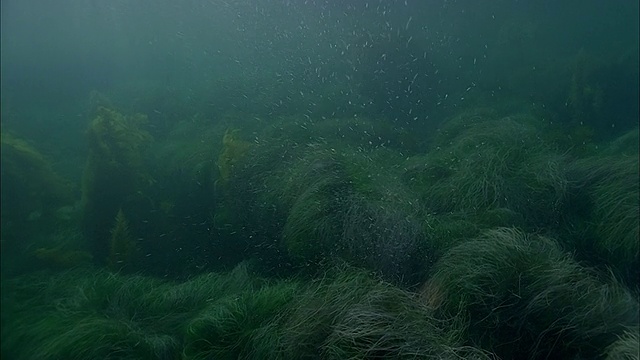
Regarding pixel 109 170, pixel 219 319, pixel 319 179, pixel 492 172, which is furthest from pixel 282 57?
pixel 219 319

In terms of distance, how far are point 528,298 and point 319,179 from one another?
128 centimetres

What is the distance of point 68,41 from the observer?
11.8 feet

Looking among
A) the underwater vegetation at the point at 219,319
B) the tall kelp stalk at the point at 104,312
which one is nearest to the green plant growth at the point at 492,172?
the underwater vegetation at the point at 219,319

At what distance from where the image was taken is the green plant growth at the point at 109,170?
10.9 ft

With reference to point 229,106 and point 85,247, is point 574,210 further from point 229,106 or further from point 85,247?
point 85,247

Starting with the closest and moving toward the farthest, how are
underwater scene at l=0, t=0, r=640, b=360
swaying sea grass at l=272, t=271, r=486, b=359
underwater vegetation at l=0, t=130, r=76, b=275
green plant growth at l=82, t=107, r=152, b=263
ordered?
swaying sea grass at l=272, t=271, r=486, b=359 < underwater scene at l=0, t=0, r=640, b=360 < underwater vegetation at l=0, t=130, r=76, b=275 < green plant growth at l=82, t=107, r=152, b=263

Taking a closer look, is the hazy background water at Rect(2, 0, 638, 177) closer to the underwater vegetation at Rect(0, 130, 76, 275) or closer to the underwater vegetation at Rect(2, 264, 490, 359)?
the underwater vegetation at Rect(0, 130, 76, 275)

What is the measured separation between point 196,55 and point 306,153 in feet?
3.38

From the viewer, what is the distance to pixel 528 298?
2496 millimetres

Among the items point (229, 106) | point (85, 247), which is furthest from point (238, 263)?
point (229, 106)

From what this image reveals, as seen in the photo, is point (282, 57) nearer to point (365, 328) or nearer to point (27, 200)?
point (27, 200)

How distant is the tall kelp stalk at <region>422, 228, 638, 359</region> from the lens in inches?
91.3

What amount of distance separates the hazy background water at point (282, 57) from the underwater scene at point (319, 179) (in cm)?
1

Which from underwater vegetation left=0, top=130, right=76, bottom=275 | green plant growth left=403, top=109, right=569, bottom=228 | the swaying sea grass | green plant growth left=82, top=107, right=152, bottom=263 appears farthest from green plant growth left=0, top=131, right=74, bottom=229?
green plant growth left=403, top=109, right=569, bottom=228
